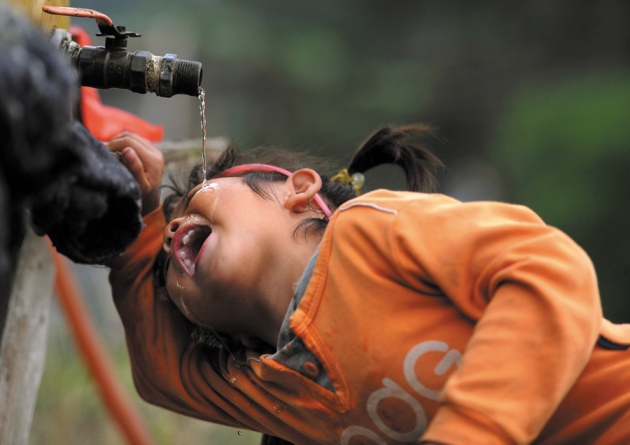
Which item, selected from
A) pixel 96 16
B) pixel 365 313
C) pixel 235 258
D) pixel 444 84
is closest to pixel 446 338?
pixel 365 313

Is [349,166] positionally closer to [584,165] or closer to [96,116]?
[96,116]

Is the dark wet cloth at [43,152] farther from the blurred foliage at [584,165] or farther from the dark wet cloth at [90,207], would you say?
the blurred foliage at [584,165]

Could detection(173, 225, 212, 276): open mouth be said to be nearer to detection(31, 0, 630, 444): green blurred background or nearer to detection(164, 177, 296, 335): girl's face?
detection(164, 177, 296, 335): girl's face

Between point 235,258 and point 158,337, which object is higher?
point 235,258

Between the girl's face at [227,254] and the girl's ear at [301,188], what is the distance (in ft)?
0.08

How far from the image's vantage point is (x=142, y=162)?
155cm

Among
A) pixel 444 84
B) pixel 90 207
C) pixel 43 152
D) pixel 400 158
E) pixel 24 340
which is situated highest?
pixel 43 152

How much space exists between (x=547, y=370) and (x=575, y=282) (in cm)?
13

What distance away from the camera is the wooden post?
147 centimetres

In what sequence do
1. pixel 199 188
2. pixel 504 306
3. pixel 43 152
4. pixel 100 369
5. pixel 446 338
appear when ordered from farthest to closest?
Result: pixel 100 369 < pixel 199 188 < pixel 446 338 < pixel 504 306 < pixel 43 152

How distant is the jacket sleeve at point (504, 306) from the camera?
992 millimetres

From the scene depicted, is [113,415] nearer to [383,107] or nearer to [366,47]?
[383,107]

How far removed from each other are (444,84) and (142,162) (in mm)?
5127

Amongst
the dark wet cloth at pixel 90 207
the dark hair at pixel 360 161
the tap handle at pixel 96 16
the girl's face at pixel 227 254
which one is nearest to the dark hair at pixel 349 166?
the dark hair at pixel 360 161
